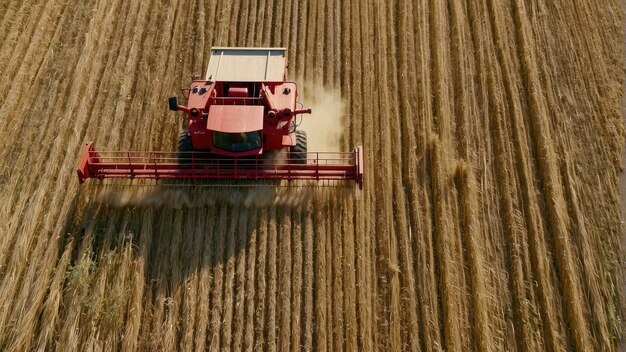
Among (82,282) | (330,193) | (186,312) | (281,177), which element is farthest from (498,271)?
(82,282)

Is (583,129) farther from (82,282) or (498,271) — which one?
(82,282)

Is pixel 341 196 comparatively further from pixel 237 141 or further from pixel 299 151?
pixel 237 141

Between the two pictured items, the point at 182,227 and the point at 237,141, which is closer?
the point at 237,141

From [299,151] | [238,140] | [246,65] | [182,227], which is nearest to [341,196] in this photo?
[299,151]

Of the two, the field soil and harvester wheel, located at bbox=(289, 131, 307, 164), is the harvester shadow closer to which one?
the field soil

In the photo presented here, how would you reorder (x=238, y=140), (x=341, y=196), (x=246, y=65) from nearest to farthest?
(x=238, y=140) → (x=341, y=196) → (x=246, y=65)

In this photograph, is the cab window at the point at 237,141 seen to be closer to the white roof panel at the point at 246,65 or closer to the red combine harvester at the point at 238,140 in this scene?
the red combine harvester at the point at 238,140
